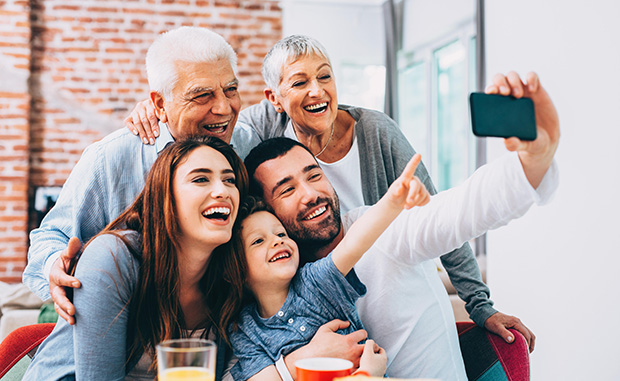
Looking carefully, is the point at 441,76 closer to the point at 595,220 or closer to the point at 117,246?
the point at 595,220

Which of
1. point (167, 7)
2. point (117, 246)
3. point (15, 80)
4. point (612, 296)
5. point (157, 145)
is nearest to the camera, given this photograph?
point (117, 246)

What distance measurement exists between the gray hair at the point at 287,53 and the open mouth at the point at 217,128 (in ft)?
1.09

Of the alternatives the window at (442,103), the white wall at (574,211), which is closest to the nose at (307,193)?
the white wall at (574,211)

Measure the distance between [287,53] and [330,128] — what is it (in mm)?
296

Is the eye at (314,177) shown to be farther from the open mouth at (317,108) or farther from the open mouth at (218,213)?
the open mouth at (317,108)

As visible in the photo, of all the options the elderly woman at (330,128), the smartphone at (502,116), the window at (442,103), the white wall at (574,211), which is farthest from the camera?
the window at (442,103)

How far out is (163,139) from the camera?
66.9 inches

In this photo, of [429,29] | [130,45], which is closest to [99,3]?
[130,45]

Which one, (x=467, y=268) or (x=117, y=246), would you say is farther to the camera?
(x=467, y=268)

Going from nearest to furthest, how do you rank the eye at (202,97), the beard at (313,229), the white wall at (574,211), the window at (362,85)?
the beard at (313,229), the eye at (202,97), the white wall at (574,211), the window at (362,85)

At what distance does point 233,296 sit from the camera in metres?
A: 1.36

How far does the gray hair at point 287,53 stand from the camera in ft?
6.05

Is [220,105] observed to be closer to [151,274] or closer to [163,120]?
[163,120]

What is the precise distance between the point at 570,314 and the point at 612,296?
0.23m
